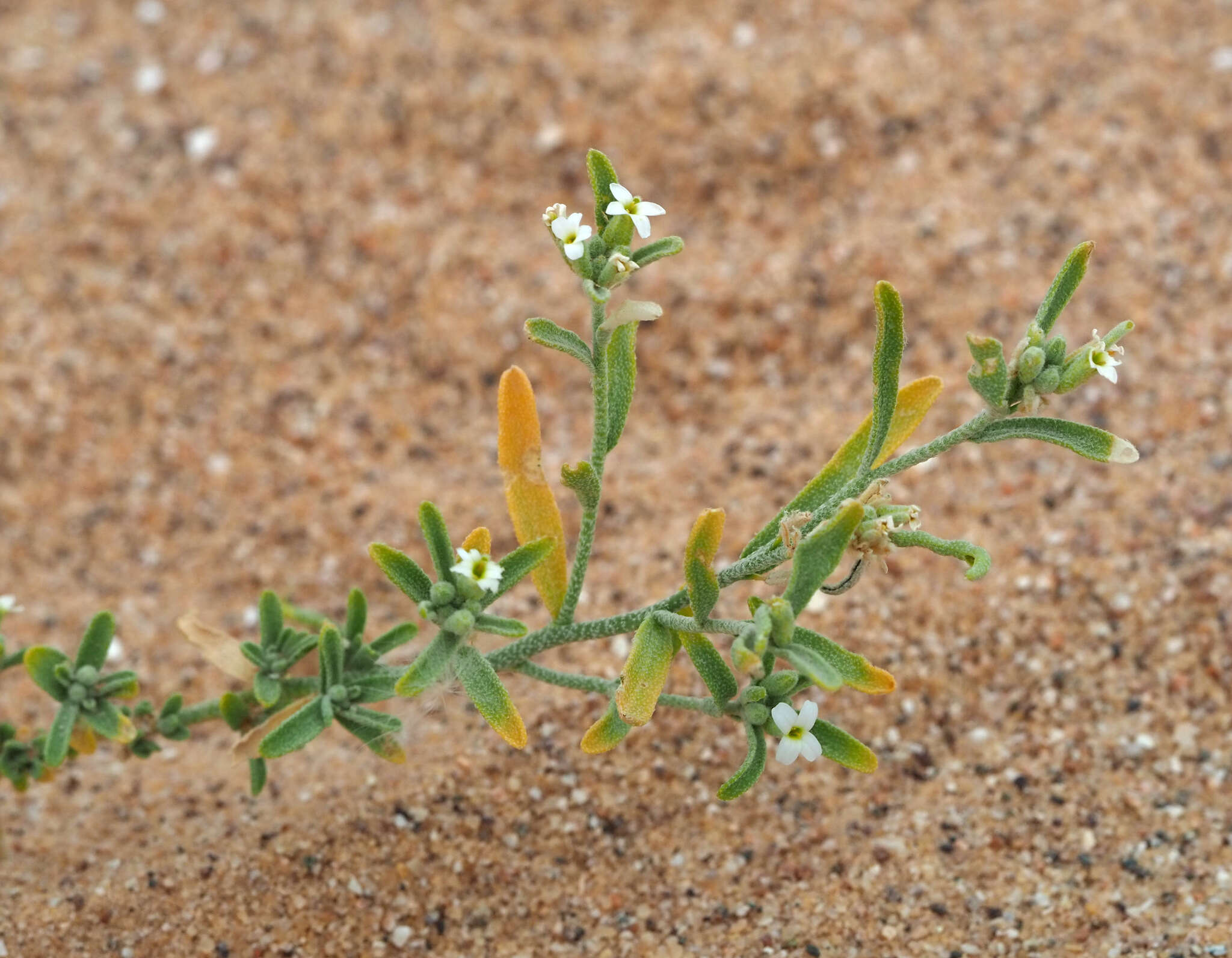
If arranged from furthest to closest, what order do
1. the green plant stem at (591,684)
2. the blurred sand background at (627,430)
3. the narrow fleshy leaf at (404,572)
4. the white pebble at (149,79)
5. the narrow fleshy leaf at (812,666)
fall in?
the white pebble at (149,79)
the blurred sand background at (627,430)
the green plant stem at (591,684)
the narrow fleshy leaf at (404,572)
the narrow fleshy leaf at (812,666)

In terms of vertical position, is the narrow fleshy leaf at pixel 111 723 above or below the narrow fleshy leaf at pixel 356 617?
below

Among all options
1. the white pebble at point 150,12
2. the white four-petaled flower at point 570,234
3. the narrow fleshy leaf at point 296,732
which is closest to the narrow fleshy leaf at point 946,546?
the white four-petaled flower at point 570,234

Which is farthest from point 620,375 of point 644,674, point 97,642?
point 97,642

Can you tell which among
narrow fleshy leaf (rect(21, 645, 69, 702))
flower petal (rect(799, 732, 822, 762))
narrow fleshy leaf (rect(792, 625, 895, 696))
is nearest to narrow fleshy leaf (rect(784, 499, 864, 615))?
narrow fleshy leaf (rect(792, 625, 895, 696))

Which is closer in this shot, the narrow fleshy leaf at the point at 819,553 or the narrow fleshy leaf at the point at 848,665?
the narrow fleshy leaf at the point at 819,553

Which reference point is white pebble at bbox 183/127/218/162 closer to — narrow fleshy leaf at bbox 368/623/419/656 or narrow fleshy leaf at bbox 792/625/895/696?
narrow fleshy leaf at bbox 368/623/419/656

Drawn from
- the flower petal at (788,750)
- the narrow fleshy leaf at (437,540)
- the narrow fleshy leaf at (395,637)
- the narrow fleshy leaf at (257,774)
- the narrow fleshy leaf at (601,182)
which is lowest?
the narrow fleshy leaf at (257,774)

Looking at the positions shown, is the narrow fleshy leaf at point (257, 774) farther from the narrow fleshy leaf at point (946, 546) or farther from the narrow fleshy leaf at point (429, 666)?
the narrow fleshy leaf at point (946, 546)
